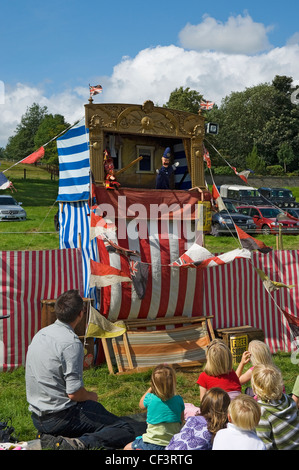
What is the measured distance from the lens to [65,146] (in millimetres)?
9961

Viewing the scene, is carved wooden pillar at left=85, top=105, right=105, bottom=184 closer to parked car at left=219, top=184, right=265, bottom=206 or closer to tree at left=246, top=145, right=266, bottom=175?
parked car at left=219, top=184, right=265, bottom=206

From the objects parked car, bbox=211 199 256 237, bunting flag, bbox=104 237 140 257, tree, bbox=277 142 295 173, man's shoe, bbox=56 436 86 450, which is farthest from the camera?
tree, bbox=277 142 295 173

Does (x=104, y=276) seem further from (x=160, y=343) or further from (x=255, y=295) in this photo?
(x=255, y=295)

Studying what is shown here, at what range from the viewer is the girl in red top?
5.39 metres

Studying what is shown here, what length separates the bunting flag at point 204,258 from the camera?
8.48 m

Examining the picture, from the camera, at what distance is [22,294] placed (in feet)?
Answer: 29.0

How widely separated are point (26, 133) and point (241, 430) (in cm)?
7087

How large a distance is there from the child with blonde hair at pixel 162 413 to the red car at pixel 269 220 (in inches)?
659

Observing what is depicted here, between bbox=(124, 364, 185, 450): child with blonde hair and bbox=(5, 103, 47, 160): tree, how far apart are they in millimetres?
64165

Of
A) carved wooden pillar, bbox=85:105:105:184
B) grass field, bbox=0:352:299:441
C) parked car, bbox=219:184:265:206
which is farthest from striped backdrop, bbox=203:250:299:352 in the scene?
parked car, bbox=219:184:265:206

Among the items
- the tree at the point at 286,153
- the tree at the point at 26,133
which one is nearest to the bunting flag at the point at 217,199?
the tree at the point at 286,153

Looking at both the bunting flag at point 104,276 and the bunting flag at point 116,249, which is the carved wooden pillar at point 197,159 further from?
the bunting flag at point 104,276

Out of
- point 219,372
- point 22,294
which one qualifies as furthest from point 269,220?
point 219,372
